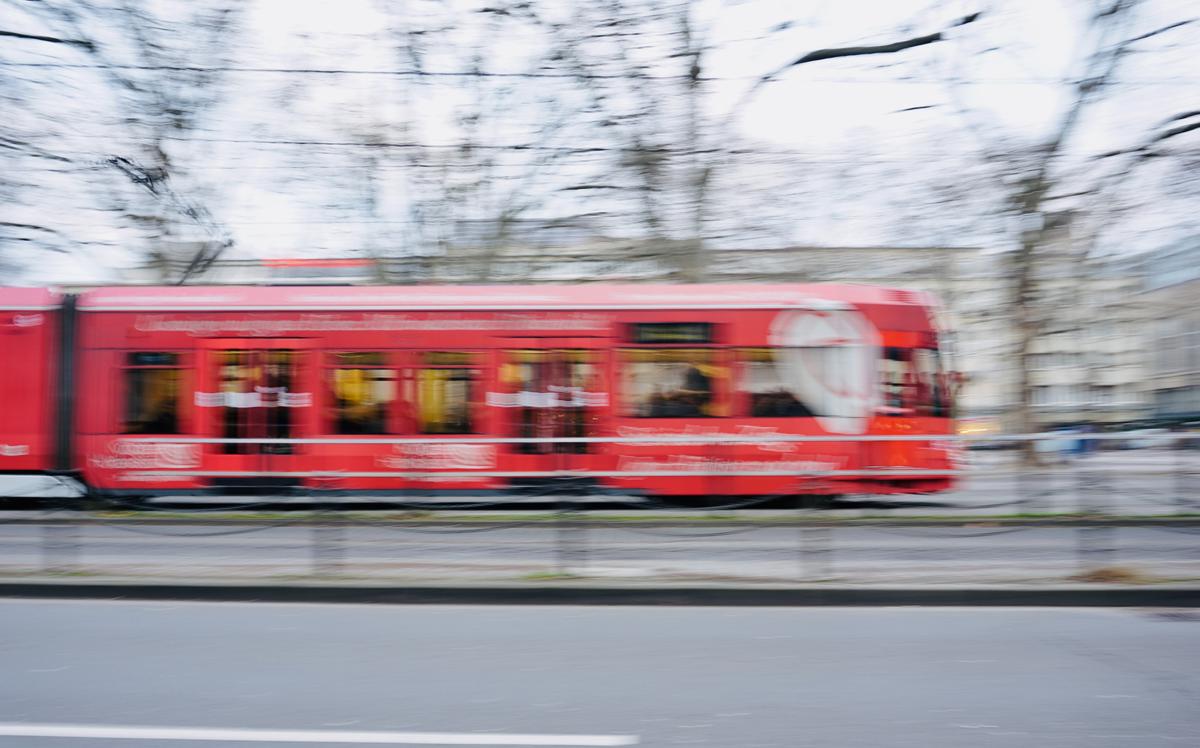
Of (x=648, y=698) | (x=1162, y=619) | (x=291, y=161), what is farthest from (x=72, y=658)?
(x=291, y=161)

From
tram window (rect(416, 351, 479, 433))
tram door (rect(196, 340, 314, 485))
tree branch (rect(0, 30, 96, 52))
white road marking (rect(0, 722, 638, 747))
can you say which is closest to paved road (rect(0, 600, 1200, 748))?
white road marking (rect(0, 722, 638, 747))

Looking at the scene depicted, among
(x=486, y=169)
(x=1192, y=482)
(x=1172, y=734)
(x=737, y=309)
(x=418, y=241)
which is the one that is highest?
(x=486, y=169)

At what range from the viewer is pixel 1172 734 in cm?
465

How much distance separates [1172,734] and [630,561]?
494cm

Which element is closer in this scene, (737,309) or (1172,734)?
(1172,734)

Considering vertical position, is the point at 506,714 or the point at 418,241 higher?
the point at 418,241

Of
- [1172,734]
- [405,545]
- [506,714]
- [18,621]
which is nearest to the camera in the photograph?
[1172,734]

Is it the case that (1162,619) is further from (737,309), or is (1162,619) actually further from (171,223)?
(171,223)

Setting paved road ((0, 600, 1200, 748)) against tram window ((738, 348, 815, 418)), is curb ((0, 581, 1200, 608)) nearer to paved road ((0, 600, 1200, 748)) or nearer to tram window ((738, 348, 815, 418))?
paved road ((0, 600, 1200, 748))

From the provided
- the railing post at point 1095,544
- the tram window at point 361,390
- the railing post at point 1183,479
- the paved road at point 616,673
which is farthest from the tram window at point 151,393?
the railing post at point 1183,479

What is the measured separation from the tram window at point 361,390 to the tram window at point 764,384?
17.1 feet

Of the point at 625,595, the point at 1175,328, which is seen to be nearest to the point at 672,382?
the point at 625,595

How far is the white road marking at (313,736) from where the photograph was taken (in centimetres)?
459

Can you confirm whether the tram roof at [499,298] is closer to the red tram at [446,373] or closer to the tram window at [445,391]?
the red tram at [446,373]
